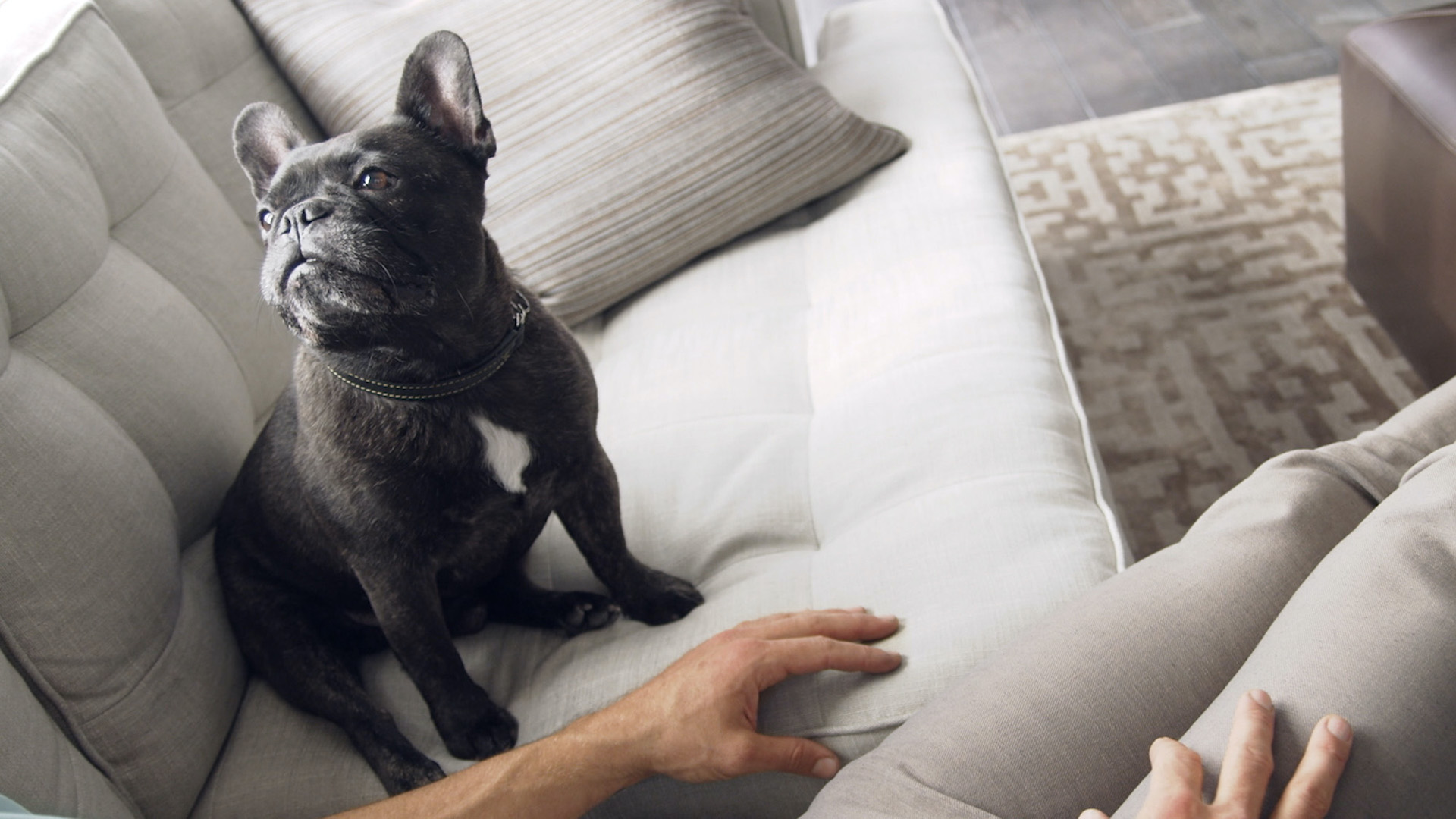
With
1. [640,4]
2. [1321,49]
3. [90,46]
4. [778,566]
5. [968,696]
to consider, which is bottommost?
[1321,49]

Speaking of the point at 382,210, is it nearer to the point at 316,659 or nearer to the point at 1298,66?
the point at 316,659

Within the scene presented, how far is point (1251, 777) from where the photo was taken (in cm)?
67

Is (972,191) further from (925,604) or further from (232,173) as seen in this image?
(232,173)

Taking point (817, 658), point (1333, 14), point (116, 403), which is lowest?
point (1333, 14)

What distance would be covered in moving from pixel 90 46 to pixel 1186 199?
230 centimetres

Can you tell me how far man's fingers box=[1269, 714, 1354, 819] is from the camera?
25.8 inches

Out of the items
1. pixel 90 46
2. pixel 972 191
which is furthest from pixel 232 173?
pixel 972 191

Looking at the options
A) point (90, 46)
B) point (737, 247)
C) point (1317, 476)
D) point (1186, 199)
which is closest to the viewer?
point (1317, 476)

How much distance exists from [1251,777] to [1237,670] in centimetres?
19

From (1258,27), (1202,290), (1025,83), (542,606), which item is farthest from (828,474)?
(1258,27)

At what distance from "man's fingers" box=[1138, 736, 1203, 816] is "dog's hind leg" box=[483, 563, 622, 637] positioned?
666 millimetres

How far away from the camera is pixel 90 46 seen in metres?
1.39

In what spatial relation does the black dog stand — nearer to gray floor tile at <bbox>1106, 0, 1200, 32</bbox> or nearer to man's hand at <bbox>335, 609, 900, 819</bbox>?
man's hand at <bbox>335, 609, 900, 819</bbox>

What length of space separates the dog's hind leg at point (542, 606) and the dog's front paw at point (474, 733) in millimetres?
155
